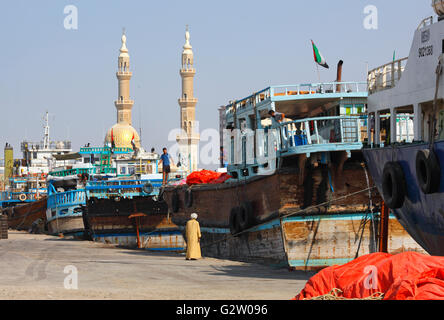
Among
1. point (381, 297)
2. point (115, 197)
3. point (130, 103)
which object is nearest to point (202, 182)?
point (115, 197)

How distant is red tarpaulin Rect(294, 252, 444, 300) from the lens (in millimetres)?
8953

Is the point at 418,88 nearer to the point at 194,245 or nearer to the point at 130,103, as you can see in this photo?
the point at 194,245

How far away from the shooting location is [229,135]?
2369 centimetres

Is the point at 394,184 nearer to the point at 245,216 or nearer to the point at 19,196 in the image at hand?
the point at 245,216

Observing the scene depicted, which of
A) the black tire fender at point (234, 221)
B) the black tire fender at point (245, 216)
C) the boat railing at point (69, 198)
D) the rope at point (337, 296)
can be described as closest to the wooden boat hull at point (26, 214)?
the boat railing at point (69, 198)

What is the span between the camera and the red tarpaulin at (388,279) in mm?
8953

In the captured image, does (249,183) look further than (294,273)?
Yes

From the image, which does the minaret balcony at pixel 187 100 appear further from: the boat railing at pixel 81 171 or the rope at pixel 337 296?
the rope at pixel 337 296

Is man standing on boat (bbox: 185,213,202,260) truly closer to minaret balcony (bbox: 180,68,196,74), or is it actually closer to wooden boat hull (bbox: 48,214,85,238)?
wooden boat hull (bbox: 48,214,85,238)

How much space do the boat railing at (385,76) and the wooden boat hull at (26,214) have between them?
99.5ft

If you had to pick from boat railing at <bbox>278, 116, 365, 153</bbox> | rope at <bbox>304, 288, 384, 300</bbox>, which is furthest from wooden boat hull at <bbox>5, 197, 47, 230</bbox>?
rope at <bbox>304, 288, 384, 300</bbox>

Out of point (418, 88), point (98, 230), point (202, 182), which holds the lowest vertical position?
point (98, 230)

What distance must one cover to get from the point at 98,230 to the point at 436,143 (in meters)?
20.9
